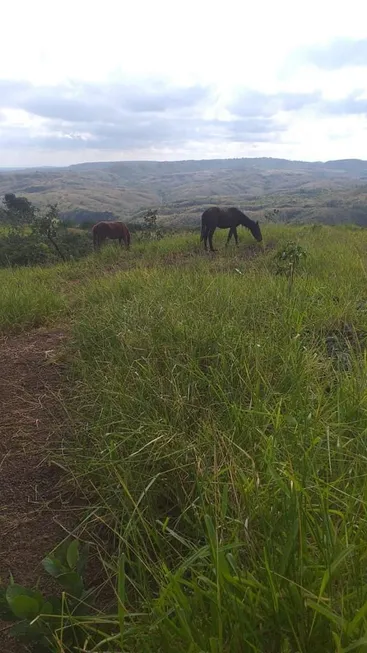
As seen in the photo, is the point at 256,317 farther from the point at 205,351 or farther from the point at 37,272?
the point at 37,272

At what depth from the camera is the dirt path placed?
1668 millimetres

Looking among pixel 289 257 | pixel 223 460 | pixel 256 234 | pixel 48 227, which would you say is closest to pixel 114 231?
pixel 48 227

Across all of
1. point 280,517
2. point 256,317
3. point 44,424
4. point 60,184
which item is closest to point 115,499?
point 280,517

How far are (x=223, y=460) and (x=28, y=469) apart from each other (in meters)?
1.13

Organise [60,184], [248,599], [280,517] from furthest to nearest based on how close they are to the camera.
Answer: [60,184] → [280,517] → [248,599]

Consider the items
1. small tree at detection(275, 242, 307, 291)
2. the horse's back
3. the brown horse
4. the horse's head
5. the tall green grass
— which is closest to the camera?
the tall green grass

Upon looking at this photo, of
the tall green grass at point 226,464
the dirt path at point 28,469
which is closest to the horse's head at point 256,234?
the tall green grass at point 226,464

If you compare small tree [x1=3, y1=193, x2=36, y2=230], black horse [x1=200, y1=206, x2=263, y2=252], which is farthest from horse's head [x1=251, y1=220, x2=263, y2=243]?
small tree [x1=3, y1=193, x2=36, y2=230]

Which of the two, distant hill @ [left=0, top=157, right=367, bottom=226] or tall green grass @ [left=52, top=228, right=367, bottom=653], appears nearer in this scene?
tall green grass @ [left=52, top=228, right=367, bottom=653]

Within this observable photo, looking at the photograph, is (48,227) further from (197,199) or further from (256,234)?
(197,199)

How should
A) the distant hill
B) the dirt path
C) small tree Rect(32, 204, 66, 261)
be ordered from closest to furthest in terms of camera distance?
the dirt path < small tree Rect(32, 204, 66, 261) < the distant hill

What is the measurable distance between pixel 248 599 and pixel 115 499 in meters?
0.84

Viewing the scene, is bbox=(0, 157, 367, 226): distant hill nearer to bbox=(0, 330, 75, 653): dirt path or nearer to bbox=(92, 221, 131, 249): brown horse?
bbox=(92, 221, 131, 249): brown horse

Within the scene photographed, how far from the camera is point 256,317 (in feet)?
9.78
